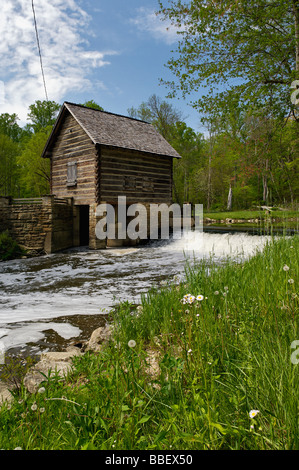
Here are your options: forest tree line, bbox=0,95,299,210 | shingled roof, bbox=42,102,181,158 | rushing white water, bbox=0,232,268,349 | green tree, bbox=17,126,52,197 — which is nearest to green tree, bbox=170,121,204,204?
forest tree line, bbox=0,95,299,210

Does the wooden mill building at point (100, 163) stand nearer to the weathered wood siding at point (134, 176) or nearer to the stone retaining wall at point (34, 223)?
the weathered wood siding at point (134, 176)

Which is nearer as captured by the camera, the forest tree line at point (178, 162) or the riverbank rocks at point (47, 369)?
the riverbank rocks at point (47, 369)

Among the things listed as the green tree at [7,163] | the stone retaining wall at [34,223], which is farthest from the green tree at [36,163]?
the stone retaining wall at [34,223]

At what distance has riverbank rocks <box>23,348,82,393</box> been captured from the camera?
2783 mm

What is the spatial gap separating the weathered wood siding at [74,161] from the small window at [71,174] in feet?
0.63

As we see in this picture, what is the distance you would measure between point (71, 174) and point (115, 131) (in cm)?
397

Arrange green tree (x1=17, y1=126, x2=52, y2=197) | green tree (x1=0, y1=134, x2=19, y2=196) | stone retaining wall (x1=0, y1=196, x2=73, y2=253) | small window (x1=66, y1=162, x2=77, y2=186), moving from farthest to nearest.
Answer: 1. green tree (x1=0, y1=134, x2=19, y2=196)
2. green tree (x1=17, y1=126, x2=52, y2=197)
3. small window (x1=66, y1=162, x2=77, y2=186)
4. stone retaining wall (x1=0, y1=196, x2=73, y2=253)

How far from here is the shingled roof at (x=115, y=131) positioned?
55.9 ft

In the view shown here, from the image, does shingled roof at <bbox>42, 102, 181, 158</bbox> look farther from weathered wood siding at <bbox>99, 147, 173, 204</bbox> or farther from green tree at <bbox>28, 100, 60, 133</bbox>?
green tree at <bbox>28, 100, 60, 133</bbox>

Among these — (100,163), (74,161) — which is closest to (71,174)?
(74,161)

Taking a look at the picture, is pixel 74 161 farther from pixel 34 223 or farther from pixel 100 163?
pixel 34 223

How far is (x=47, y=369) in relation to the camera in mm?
3176
